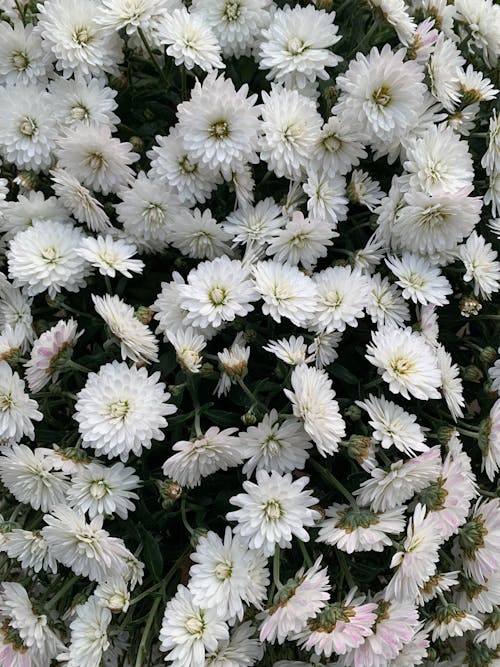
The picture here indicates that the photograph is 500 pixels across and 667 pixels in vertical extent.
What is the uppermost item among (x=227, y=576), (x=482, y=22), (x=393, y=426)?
(x=482, y=22)

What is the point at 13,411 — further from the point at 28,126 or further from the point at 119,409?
the point at 28,126

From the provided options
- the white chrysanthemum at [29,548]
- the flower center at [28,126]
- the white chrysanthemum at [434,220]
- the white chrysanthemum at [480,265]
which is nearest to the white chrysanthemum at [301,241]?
the white chrysanthemum at [434,220]

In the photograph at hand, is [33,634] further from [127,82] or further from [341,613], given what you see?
[127,82]

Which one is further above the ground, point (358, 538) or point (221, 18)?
point (221, 18)

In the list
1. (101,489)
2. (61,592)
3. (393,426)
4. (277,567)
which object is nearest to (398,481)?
(393,426)

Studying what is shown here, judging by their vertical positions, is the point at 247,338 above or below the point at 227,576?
above

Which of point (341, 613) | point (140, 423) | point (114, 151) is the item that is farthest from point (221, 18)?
point (341, 613)

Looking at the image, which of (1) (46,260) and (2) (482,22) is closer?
(1) (46,260)
